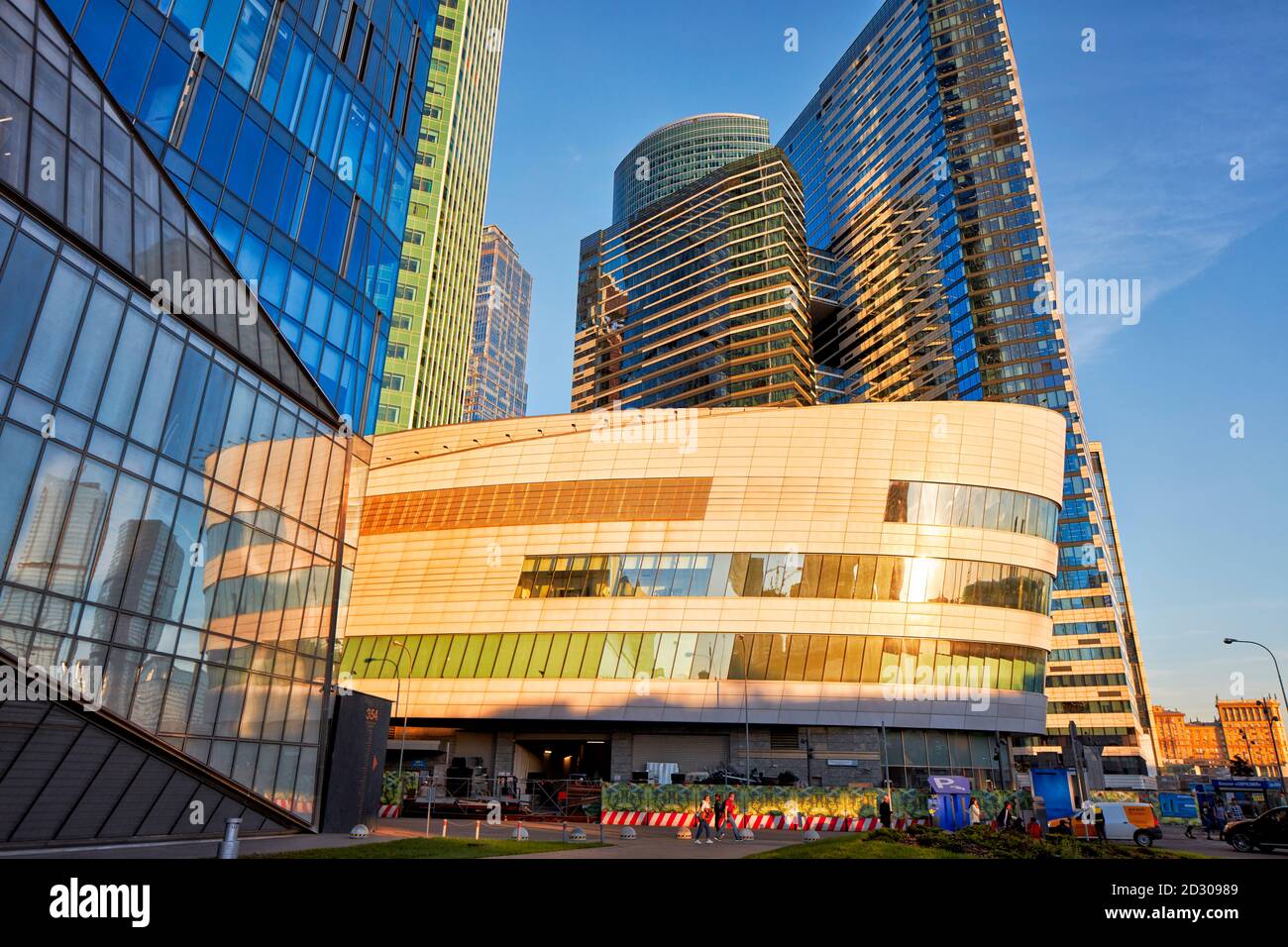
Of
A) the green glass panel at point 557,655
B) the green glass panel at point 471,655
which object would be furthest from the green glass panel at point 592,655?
the green glass panel at point 471,655

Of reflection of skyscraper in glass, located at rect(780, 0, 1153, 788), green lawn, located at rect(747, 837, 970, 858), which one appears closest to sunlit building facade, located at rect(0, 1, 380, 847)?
green lawn, located at rect(747, 837, 970, 858)

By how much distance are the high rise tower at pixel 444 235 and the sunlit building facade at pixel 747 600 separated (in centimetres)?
4814

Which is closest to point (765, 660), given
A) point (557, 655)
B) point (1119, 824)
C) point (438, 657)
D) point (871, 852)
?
point (557, 655)

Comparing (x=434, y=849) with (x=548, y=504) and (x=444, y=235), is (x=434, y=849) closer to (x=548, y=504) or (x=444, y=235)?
(x=548, y=504)

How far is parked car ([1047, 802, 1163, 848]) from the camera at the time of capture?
33.8 metres

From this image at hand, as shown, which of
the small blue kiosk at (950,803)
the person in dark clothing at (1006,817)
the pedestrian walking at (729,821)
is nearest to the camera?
the pedestrian walking at (729,821)

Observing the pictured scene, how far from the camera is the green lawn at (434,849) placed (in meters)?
17.9

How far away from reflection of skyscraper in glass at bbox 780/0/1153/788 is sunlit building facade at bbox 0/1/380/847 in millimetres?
120762

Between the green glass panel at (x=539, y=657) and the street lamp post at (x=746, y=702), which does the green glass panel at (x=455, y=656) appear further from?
the street lamp post at (x=746, y=702)

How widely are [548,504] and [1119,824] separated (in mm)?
37239

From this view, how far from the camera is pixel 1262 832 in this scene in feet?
98.1
